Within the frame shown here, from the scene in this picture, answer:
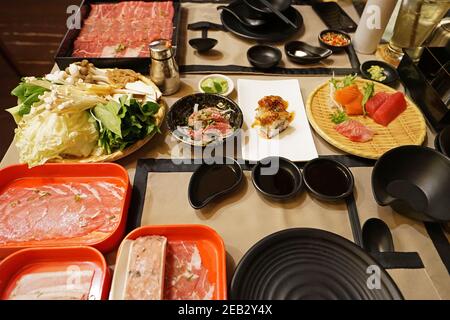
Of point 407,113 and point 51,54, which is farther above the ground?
point 407,113

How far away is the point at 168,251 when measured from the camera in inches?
46.9

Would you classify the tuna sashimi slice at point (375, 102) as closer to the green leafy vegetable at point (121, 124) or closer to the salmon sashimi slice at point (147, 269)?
the green leafy vegetable at point (121, 124)

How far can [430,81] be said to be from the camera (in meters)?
1.85

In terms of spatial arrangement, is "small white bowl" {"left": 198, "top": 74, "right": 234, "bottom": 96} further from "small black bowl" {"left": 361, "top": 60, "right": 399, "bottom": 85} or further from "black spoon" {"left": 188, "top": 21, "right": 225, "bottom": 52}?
"small black bowl" {"left": 361, "top": 60, "right": 399, "bottom": 85}

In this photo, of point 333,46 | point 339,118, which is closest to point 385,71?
point 333,46

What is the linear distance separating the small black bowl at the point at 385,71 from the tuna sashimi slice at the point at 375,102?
272 mm

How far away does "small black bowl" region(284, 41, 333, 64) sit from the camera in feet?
7.11

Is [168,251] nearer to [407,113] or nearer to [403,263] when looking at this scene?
[403,263]

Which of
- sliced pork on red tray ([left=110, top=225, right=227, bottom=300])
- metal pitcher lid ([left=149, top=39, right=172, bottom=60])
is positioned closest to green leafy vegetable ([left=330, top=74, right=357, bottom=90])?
metal pitcher lid ([left=149, top=39, right=172, bottom=60])

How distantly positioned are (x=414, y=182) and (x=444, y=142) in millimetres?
353

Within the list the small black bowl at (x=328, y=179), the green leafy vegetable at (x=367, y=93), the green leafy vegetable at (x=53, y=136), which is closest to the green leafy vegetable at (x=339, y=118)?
the green leafy vegetable at (x=367, y=93)

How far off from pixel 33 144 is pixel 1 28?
289 cm

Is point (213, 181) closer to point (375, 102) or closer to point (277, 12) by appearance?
point (375, 102)

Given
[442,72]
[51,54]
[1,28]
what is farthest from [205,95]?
[1,28]
